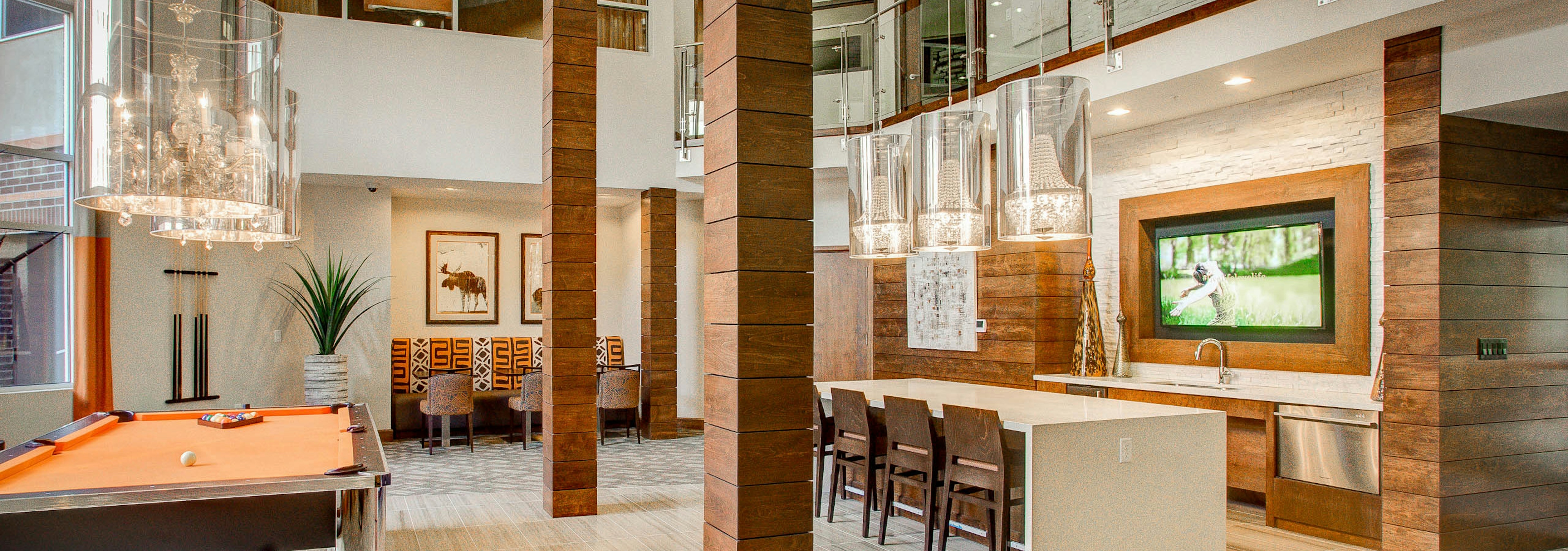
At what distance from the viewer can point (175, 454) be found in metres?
3.57

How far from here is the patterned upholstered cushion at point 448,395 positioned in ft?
28.3

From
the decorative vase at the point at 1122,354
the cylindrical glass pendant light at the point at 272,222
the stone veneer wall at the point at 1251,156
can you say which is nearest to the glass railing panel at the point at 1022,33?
the stone veneer wall at the point at 1251,156

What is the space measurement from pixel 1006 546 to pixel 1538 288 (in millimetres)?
3740

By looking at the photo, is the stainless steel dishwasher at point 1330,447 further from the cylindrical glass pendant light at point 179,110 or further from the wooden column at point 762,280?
the cylindrical glass pendant light at point 179,110

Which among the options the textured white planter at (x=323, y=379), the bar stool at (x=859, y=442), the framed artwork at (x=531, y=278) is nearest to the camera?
the bar stool at (x=859, y=442)

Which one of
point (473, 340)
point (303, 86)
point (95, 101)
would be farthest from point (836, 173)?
point (95, 101)

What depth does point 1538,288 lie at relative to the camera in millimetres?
5188

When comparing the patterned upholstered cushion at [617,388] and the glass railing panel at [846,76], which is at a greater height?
the glass railing panel at [846,76]

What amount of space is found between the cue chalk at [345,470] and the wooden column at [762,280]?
1.22 metres

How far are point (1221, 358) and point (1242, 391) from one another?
547mm

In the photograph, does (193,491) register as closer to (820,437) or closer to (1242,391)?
(820,437)

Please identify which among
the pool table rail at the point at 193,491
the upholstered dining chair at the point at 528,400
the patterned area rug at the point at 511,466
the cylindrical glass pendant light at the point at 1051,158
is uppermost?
the cylindrical glass pendant light at the point at 1051,158

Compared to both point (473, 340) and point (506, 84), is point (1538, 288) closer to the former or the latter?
point (506, 84)

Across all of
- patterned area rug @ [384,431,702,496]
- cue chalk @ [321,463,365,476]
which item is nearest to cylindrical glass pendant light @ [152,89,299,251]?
cue chalk @ [321,463,365,476]
